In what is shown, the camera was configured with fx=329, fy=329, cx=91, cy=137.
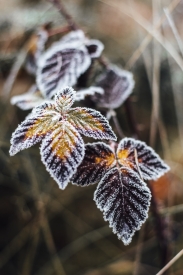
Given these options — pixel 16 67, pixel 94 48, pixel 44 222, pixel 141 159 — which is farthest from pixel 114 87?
pixel 44 222

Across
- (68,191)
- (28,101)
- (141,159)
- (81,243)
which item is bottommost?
(81,243)

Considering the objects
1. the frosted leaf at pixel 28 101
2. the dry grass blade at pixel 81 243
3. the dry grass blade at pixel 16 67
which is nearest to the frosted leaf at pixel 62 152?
the frosted leaf at pixel 28 101

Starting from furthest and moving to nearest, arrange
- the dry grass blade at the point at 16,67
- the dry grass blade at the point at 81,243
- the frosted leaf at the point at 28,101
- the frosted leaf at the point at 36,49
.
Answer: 1. the dry grass blade at the point at 81,243
2. the dry grass blade at the point at 16,67
3. the frosted leaf at the point at 36,49
4. the frosted leaf at the point at 28,101

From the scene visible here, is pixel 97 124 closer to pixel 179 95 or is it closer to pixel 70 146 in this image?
pixel 70 146

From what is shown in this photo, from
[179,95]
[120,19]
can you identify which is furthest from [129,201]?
[120,19]

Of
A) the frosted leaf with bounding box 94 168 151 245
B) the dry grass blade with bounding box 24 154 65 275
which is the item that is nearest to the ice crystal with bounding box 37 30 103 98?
the frosted leaf with bounding box 94 168 151 245

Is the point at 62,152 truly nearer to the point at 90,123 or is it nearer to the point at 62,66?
the point at 90,123

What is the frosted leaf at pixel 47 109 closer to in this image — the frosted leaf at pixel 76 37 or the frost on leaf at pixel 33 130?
the frost on leaf at pixel 33 130

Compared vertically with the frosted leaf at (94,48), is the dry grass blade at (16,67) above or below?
below
